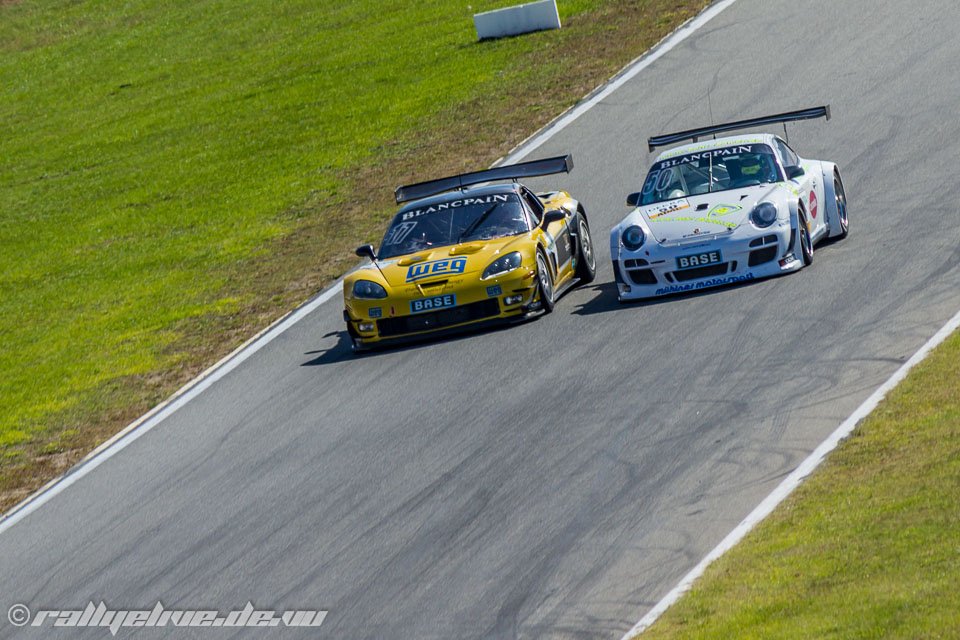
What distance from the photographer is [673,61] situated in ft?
76.2

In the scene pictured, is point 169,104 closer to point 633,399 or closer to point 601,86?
point 601,86

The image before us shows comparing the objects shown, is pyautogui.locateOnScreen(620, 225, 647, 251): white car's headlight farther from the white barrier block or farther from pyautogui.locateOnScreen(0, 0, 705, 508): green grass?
the white barrier block

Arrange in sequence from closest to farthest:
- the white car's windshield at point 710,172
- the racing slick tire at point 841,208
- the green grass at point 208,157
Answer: the white car's windshield at point 710,172 < the racing slick tire at point 841,208 < the green grass at point 208,157

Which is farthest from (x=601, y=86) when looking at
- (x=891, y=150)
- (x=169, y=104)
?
(x=169, y=104)

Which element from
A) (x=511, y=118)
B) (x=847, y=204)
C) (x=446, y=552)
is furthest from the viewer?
(x=511, y=118)

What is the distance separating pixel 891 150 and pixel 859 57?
4.99 m

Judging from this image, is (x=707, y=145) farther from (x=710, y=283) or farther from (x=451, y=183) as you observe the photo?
(x=451, y=183)

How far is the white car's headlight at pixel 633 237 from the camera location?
43.0 ft

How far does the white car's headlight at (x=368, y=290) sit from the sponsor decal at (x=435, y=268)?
0.29 metres

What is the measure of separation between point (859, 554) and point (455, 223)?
846 centimetres

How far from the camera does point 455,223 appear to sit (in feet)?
47.4
